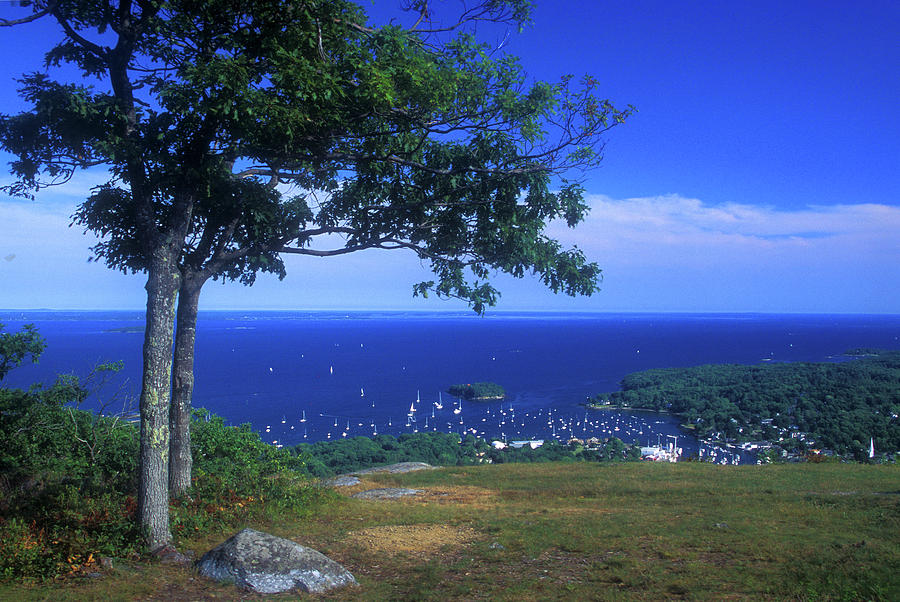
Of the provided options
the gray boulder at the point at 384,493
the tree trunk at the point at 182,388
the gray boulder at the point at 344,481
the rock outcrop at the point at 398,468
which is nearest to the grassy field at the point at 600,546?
the gray boulder at the point at 384,493

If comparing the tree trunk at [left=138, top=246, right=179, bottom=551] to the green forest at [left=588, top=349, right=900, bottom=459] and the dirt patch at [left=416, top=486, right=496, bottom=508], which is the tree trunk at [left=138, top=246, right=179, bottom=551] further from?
the green forest at [left=588, top=349, right=900, bottom=459]

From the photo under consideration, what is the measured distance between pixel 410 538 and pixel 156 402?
14.4 feet

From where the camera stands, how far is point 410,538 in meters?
8.98

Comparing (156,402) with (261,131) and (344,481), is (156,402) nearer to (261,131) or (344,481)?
(261,131)

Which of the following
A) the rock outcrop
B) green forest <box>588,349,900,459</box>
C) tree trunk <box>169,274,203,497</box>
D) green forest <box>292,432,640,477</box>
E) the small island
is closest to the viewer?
tree trunk <box>169,274,203,497</box>

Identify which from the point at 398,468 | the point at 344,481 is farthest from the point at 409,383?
the point at 344,481

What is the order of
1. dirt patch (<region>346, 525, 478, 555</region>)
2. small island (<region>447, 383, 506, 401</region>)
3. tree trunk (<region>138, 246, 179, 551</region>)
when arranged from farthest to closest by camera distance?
small island (<region>447, 383, 506, 401</region>)
dirt patch (<region>346, 525, 478, 555</region>)
tree trunk (<region>138, 246, 179, 551</region>)

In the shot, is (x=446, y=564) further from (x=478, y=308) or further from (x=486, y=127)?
(x=486, y=127)

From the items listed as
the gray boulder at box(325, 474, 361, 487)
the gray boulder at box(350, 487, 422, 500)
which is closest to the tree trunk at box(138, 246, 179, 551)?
the gray boulder at box(350, 487, 422, 500)

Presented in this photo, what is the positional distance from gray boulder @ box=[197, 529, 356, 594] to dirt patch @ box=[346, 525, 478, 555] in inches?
61.2

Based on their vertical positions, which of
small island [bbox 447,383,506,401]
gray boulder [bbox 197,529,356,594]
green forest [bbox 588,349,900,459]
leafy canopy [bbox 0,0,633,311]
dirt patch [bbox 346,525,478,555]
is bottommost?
small island [bbox 447,383,506,401]

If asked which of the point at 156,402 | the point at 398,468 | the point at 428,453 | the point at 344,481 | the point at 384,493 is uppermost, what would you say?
the point at 156,402

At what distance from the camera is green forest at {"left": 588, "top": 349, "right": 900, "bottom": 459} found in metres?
43.5

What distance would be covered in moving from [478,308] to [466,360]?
137887mm
